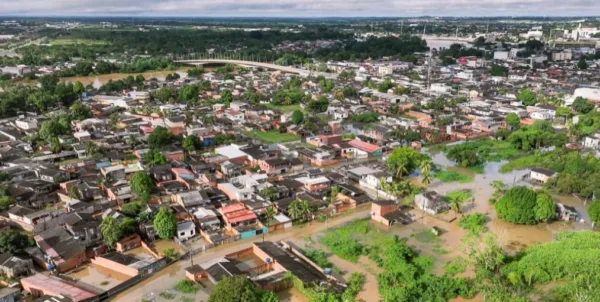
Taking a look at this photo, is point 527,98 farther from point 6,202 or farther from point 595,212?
point 6,202

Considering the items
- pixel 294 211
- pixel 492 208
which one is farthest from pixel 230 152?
pixel 492 208

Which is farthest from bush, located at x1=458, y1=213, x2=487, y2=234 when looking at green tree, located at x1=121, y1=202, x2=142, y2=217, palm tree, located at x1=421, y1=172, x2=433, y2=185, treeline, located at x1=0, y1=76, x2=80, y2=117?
treeline, located at x1=0, y1=76, x2=80, y2=117

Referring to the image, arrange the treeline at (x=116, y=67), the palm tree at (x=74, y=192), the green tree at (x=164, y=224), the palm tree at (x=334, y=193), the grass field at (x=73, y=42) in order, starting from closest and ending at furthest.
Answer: the green tree at (x=164, y=224)
the palm tree at (x=74, y=192)
the palm tree at (x=334, y=193)
the treeline at (x=116, y=67)
the grass field at (x=73, y=42)

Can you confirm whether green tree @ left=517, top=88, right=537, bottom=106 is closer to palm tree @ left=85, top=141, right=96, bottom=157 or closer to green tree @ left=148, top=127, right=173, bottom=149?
green tree @ left=148, top=127, right=173, bottom=149

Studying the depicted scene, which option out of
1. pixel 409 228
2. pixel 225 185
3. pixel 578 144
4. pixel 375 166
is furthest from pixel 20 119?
pixel 578 144

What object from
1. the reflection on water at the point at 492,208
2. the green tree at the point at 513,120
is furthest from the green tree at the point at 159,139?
the green tree at the point at 513,120

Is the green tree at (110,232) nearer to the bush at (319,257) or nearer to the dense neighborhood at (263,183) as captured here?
the dense neighborhood at (263,183)

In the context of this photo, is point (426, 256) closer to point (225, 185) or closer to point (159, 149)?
point (225, 185)
